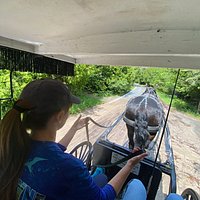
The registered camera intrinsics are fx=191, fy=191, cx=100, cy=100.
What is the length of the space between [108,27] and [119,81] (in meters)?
1.02

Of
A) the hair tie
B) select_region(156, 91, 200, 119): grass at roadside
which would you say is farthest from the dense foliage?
the hair tie

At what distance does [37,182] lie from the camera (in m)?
0.70

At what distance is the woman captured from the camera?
2.28ft

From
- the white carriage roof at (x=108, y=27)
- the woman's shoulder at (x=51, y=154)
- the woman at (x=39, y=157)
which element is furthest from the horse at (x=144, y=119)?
the woman's shoulder at (x=51, y=154)

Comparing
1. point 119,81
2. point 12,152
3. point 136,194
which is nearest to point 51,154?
point 12,152

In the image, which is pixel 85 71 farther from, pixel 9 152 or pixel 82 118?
pixel 9 152

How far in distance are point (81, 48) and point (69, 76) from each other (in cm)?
94

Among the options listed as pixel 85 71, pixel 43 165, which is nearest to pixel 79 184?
pixel 43 165

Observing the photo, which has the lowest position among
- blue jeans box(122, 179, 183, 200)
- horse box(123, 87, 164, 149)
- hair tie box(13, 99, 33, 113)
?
blue jeans box(122, 179, 183, 200)

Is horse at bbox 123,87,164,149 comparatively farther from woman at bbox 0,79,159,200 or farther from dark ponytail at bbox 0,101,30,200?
dark ponytail at bbox 0,101,30,200

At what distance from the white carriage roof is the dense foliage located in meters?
0.19

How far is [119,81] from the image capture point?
7.05 ft

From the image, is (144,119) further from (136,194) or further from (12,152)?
(12,152)

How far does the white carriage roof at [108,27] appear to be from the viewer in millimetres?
815
